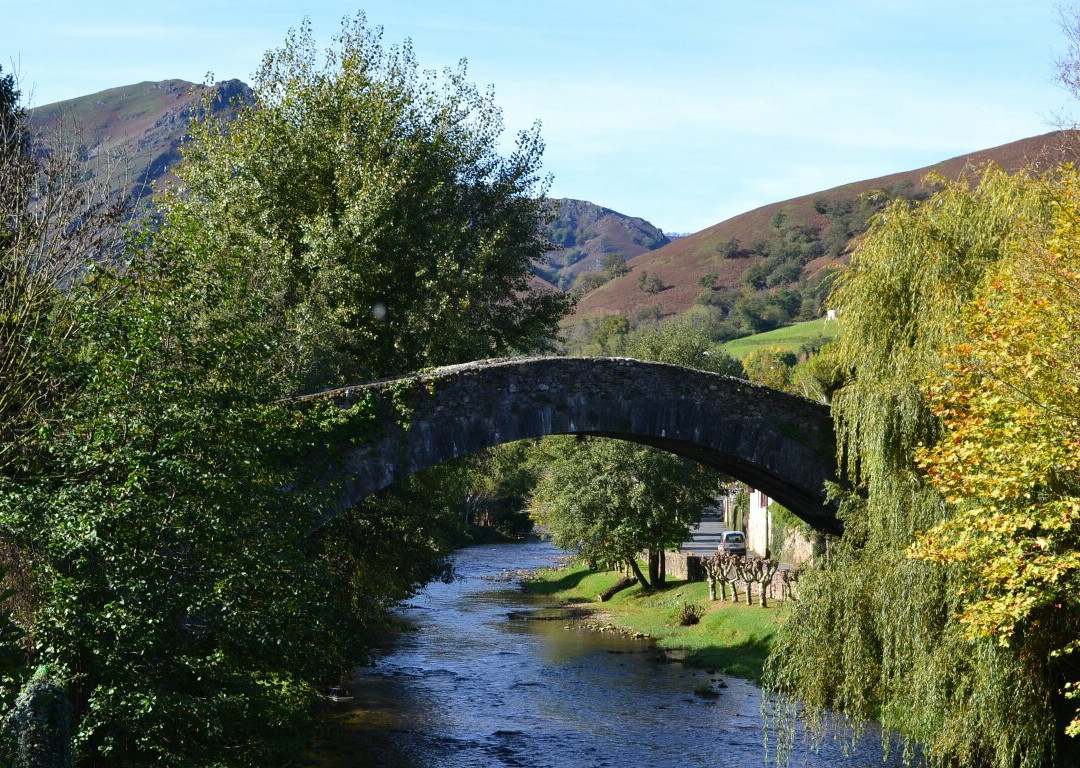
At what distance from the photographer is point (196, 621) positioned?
11469mm

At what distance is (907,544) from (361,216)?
11171mm

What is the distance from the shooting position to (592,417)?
16500mm

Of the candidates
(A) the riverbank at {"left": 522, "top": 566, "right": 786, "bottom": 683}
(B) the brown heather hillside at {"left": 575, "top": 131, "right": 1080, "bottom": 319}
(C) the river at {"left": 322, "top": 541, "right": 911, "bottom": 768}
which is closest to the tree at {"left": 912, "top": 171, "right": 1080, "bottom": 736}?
(C) the river at {"left": 322, "top": 541, "right": 911, "bottom": 768}

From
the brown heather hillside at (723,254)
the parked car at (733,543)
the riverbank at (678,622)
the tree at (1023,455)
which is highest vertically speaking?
the brown heather hillside at (723,254)

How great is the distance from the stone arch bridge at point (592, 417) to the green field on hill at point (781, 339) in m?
70.1

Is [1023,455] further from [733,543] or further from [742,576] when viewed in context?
[733,543]

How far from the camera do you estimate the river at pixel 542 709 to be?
18875 millimetres

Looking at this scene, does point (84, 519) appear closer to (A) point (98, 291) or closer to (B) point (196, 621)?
(B) point (196, 621)

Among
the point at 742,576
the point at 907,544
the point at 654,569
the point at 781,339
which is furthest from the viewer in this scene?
the point at 781,339

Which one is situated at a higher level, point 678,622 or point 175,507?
point 175,507

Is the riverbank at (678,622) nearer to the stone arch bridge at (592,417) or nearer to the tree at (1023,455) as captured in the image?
the stone arch bridge at (592,417)

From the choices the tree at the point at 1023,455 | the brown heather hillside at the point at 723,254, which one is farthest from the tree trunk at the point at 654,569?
the brown heather hillside at the point at 723,254

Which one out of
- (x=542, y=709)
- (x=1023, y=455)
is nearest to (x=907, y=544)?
(x=1023, y=455)

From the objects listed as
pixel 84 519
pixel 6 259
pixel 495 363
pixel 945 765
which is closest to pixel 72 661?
pixel 84 519
